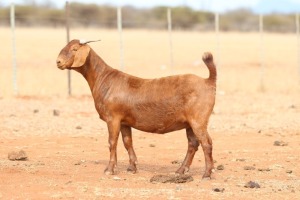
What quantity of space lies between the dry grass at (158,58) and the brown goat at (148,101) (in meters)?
11.1

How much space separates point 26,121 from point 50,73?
44.0 feet

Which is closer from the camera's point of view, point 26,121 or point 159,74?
point 26,121

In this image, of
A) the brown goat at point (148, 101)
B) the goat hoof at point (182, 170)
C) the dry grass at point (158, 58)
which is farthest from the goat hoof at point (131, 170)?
the dry grass at point (158, 58)

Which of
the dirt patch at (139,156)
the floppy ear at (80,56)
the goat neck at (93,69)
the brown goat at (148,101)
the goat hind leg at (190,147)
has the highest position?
the floppy ear at (80,56)

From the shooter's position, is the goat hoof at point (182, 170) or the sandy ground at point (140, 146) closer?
the sandy ground at point (140, 146)

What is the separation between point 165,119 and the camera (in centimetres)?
1095

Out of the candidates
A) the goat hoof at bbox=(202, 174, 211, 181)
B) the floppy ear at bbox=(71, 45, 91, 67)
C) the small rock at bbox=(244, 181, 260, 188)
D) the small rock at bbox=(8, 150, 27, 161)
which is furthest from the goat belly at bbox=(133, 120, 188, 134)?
the small rock at bbox=(8, 150, 27, 161)

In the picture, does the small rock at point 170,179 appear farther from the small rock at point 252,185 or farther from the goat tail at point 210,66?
the goat tail at point 210,66

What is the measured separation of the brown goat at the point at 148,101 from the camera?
10.8 meters

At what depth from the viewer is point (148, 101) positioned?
36.3ft

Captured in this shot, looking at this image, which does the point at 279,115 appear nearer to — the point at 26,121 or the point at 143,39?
the point at 26,121

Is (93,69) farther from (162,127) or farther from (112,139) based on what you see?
(162,127)

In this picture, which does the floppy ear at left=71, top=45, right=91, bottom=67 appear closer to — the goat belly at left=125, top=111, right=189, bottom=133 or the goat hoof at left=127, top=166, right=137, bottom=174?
the goat belly at left=125, top=111, right=189, bottom=133

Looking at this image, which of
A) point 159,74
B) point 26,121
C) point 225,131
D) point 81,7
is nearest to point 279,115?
point 225,131
